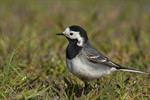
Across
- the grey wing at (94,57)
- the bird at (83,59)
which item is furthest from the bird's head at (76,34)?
the grey wing at (94,57)

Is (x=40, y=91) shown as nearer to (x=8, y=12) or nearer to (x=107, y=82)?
(x=107, y=82)

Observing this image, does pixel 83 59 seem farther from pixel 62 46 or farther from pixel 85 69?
pixel 62 46

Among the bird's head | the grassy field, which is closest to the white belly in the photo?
the grassy field

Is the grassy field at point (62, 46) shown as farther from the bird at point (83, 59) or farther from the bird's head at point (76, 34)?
the bird's head at point (76, 34)

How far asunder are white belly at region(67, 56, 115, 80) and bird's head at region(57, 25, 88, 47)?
0.29 metres

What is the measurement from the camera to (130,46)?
10.9m

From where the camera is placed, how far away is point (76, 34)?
27.4 ft

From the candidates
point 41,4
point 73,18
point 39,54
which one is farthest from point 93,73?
point 41,4

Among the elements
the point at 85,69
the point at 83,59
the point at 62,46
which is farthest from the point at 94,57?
the point at 62,46

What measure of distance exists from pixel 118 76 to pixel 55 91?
1.18m

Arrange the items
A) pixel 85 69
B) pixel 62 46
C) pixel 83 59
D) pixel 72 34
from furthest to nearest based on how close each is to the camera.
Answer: pixel 62 46 < pixel 72 34 < pixel 83 59 < pixel 85 69

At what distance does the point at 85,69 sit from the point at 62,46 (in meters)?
2.73

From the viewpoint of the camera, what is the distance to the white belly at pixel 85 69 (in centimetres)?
A: 803

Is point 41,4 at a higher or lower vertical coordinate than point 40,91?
lower
